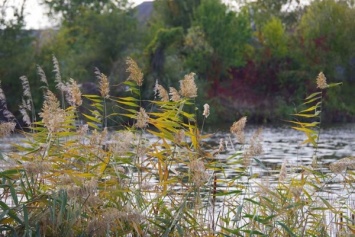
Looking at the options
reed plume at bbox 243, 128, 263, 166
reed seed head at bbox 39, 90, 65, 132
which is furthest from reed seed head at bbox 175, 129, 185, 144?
reed seed head at bbox 39, 90, 65, 132

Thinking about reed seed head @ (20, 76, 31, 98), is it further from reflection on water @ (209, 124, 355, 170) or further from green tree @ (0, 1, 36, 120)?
green tree @ (0, 1, 36, 120)

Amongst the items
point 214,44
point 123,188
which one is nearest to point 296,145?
point 123,188

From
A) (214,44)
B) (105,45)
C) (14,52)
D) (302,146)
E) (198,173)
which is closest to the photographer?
(198,173)

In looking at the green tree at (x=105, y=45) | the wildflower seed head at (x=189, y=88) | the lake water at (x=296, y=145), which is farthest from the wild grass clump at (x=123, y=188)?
the green tree at (x=105, y=45)

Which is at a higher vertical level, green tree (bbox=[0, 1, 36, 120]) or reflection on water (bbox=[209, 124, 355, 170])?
green tree (bbox=[0, 1, 36, 120])

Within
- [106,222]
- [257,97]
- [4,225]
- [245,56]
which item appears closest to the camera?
[106,222]

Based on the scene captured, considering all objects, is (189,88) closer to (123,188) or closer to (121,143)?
(121,143)

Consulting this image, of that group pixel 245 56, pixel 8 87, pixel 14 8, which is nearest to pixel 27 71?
pixel 8 87

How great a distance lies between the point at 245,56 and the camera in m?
53.8

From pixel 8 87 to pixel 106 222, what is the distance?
103ft

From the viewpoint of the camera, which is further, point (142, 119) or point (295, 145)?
point (295, 145)

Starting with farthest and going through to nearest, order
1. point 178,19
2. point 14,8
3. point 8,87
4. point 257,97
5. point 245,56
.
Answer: point 178,19 < point 245,56 < point 257,97 < point 14,8 < point 8,87

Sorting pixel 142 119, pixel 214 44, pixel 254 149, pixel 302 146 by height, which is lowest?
pixel 302 146

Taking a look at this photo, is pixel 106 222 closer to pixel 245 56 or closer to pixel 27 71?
pixel 27 71
